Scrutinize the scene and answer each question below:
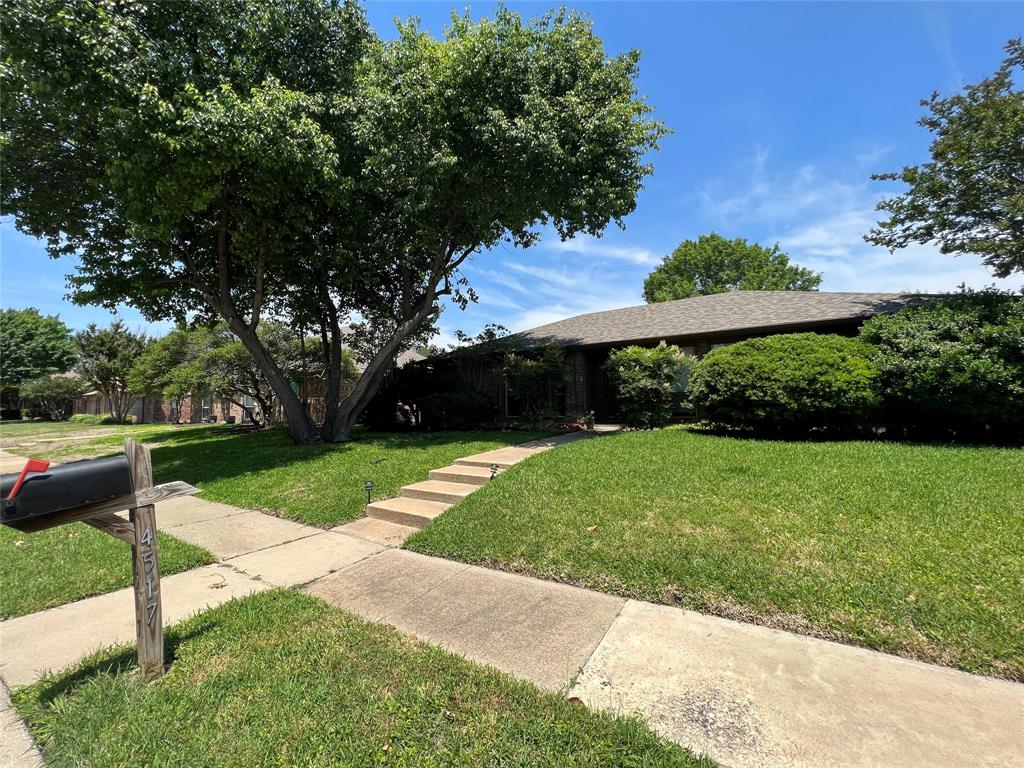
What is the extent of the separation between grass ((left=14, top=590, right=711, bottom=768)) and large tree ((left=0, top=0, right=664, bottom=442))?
26.7ft

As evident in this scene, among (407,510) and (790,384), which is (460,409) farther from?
(790,384)

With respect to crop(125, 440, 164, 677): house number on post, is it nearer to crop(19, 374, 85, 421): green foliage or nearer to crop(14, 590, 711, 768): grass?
crop(14, 590, 711, 768): grass

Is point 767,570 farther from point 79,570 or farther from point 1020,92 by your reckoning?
point 1020,92

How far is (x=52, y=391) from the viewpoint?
3634 centimetres

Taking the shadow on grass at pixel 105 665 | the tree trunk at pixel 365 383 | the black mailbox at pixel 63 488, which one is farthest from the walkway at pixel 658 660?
the tree trunk at pixel 365 383

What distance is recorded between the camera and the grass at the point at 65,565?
3.70 m

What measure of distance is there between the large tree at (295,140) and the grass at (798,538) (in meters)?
6.33

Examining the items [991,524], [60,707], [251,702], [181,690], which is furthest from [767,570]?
[60,707]

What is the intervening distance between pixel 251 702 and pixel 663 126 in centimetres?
1217

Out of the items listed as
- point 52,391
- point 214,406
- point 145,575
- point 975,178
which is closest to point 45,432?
point 214,406

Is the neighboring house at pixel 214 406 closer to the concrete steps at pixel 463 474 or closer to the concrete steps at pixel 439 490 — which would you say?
the concrete steps at pixel 439 490

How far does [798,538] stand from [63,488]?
5177 mm

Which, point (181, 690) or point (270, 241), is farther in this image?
point (270, 241)

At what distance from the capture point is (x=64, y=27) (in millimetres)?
7180
